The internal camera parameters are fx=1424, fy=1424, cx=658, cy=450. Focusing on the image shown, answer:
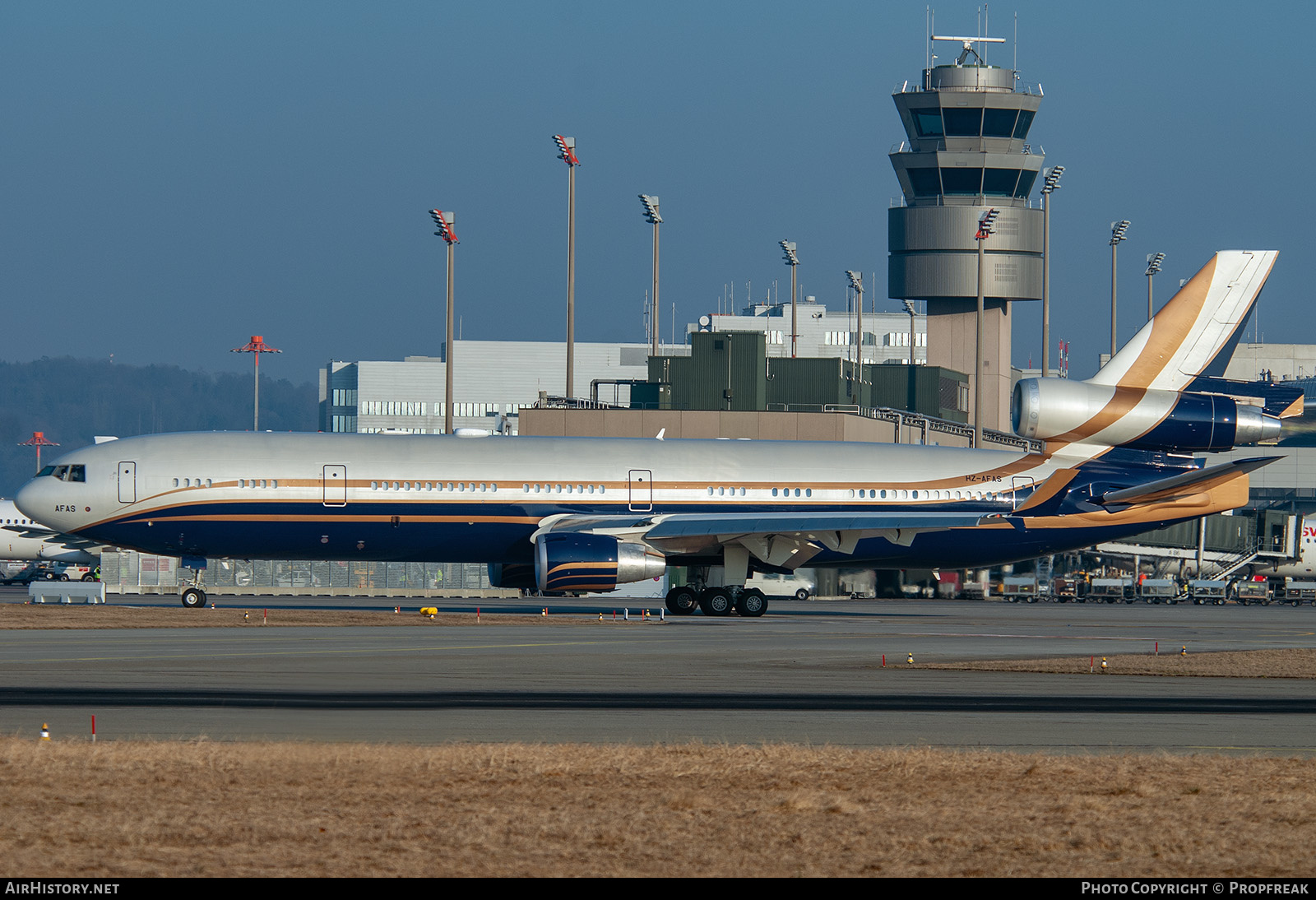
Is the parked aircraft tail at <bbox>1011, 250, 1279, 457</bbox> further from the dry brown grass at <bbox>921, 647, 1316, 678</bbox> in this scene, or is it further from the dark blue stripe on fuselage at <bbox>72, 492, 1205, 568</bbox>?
the dry brown grass at <bbox>921, 647, 1316, 678</bbox>

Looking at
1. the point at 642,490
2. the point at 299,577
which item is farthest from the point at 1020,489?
the point at 299,577

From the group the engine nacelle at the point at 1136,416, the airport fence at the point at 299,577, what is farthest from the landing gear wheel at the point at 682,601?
the airport fence at the point at 299,577

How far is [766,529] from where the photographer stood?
42094mm

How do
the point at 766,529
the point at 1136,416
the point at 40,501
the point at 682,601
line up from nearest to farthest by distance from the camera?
the point at 40,501
the point at 766,529
the point at 1136,416
the point at 682,601

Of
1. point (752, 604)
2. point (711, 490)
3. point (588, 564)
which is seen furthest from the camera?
point (752, 604)

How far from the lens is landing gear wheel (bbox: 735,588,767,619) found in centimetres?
4453

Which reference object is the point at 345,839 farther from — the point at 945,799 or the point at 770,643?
the point at 770,643

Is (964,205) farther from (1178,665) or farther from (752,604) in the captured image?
(1178,665)

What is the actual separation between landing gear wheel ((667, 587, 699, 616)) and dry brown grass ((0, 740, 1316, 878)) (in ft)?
96.5

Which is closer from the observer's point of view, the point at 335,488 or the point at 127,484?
the point at 127,484

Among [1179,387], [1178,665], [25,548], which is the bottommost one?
[25,548]

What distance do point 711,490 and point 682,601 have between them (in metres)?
3.69

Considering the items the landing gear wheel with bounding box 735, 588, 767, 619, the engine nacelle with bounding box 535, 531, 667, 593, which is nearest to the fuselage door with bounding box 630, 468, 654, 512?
the engine nacelle with bounding box 535, 531, 667, 593
